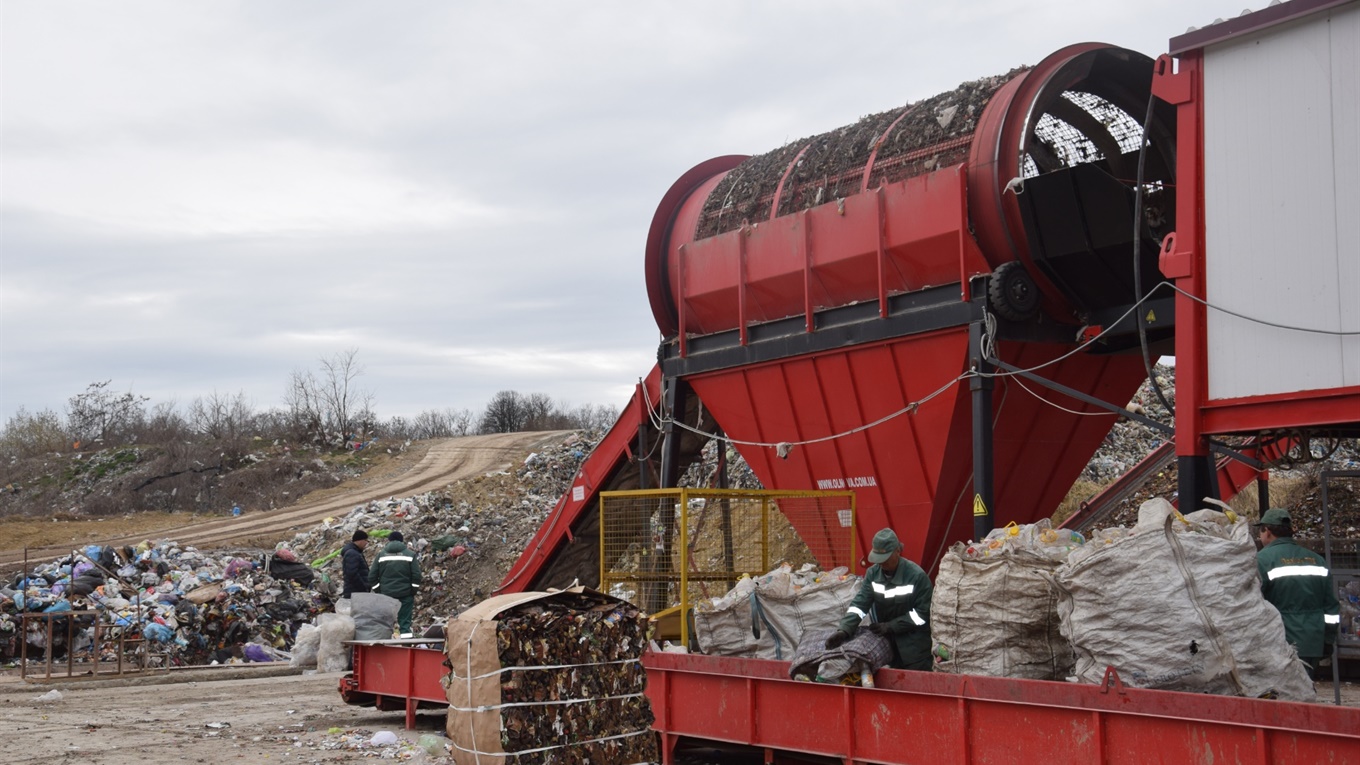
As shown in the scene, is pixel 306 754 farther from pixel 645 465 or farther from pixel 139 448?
pixel 139 448

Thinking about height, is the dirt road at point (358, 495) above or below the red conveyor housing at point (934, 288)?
below

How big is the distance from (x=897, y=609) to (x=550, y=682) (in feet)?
6.71

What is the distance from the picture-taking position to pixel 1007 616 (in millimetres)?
6734

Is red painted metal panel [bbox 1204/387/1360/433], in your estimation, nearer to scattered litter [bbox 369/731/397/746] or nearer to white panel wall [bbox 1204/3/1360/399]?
white panel wall [bbox 1204/3/1360/399]

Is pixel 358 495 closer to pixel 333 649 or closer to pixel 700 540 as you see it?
pixel 333 649

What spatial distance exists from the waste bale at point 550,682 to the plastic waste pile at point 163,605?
31.0ft

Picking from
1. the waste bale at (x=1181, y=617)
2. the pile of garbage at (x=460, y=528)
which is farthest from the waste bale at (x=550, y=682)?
the pile of garbage at (x=460, y=528)

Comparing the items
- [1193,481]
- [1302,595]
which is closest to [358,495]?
[1193,481]

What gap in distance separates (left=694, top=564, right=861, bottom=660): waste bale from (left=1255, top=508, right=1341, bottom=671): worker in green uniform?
2477 mm

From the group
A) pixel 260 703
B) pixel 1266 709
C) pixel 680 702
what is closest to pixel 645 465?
pixel 260 703

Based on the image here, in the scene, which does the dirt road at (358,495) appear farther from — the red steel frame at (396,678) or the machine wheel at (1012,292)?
the machine wheel at (1012,292)

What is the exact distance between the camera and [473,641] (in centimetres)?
660

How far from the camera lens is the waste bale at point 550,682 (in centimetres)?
648

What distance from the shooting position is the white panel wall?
667cm
